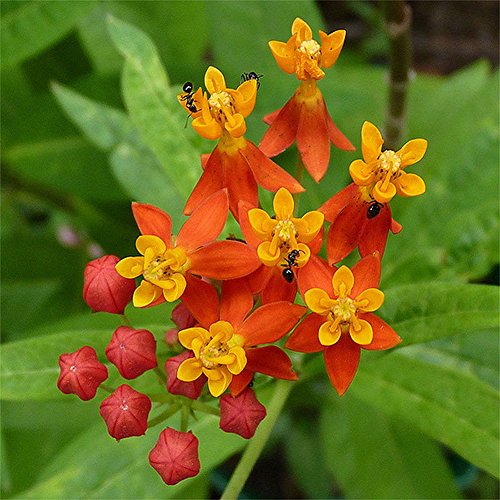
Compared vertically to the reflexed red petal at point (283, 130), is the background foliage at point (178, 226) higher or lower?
lower

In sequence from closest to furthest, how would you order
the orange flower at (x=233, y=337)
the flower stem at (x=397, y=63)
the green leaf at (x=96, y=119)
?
the orange flower at (x=233, y=337) < the flower stem at (x=397, y=63) < the green leaf at (x=96, y=119)

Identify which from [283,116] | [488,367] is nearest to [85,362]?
[283,116]

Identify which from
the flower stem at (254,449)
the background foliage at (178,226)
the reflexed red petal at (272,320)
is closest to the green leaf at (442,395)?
the background foliage at (178,226)

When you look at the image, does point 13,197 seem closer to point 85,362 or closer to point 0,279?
→ point 0,279

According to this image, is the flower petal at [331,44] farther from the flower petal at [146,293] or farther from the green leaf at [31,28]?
the green leaf at [31,28]

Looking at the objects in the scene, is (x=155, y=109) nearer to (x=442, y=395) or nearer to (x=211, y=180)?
(x=211, y=180)

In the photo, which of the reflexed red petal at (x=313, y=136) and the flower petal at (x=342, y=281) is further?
the reflexed red petal at (x=313, y=136)

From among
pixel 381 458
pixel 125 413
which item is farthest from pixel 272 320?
pixel 381 458

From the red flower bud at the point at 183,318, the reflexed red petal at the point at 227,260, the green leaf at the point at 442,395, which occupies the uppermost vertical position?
the reflexed red petal at the point at 227,260

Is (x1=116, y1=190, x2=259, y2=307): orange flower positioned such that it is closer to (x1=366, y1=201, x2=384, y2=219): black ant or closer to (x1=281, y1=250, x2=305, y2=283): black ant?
(x1=281, y1=250, x2=305, y2=283): black ant
